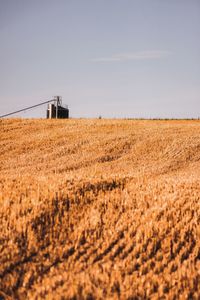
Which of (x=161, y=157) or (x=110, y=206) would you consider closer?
(x=110, y=206)

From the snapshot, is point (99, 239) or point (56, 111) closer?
Result: point (99, 239)

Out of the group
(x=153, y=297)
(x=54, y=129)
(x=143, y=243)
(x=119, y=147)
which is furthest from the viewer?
(x=54, y=129)

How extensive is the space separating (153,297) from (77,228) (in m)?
1.39

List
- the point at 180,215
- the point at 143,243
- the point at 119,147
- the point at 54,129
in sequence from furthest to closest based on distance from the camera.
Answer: the point at 54,129
the point at 119,147
the point at 180,215
the point at 143,243

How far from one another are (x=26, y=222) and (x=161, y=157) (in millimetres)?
8506

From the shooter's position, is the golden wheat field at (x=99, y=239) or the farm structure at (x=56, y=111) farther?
the farm structure at (x=56, y=111)

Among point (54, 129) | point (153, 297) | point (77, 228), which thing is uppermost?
point (54, 129)

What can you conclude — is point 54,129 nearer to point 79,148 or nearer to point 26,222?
point 79,148

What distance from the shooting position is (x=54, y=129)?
63.3 ft

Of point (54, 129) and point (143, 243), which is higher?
point (54, 129)

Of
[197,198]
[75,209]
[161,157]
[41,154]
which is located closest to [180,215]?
[197,198]

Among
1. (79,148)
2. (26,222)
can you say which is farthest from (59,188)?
(79,148)

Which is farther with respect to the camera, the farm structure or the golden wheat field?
the farm structure

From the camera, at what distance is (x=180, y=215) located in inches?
186
